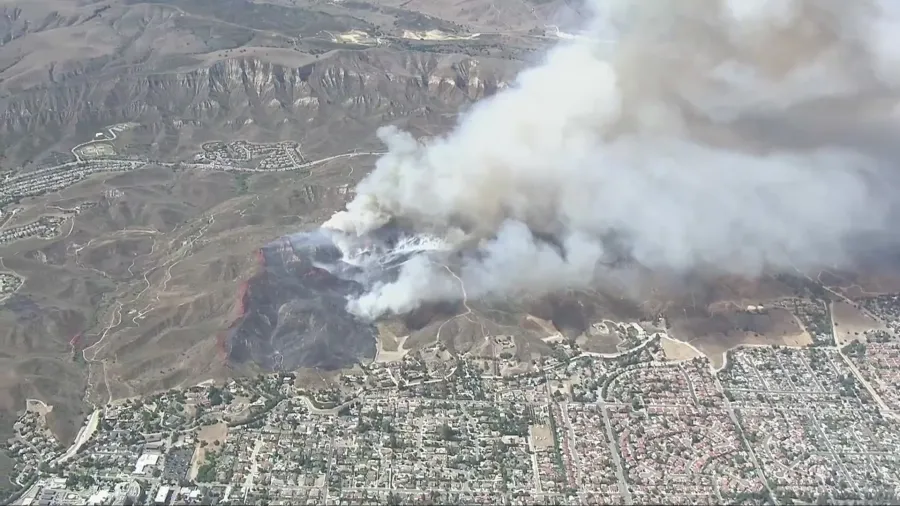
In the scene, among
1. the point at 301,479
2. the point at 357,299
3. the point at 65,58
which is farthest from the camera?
the point at 65,58

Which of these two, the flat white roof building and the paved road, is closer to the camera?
the flat white roof building

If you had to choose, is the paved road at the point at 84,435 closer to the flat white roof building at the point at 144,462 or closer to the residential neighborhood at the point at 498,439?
the residential neighborhood at the point at 498,439

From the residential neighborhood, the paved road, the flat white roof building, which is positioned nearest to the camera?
the residential neighborhood

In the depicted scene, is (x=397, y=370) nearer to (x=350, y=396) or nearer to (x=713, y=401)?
(x=350, y=396)

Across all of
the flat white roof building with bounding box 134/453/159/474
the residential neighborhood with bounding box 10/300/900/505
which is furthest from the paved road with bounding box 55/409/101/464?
the flat white roof building with bounding box 134/453/159/474

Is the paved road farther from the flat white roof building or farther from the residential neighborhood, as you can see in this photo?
the flat white roof building

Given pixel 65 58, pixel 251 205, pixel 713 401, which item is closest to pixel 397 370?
pixel 713 401

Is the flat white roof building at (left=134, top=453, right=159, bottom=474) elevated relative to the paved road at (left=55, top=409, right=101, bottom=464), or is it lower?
elevated

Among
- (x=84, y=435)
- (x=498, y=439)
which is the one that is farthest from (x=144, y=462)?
(x=498, y=439)

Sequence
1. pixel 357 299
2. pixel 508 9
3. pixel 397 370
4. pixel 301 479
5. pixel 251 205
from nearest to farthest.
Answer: pixel 301 479
pixel 397 370
pixel 357 299
pixel 251 205
pixel 508 9

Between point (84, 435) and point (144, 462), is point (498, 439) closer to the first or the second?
point (144, 462)

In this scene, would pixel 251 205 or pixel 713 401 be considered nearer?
pixel 713 401
